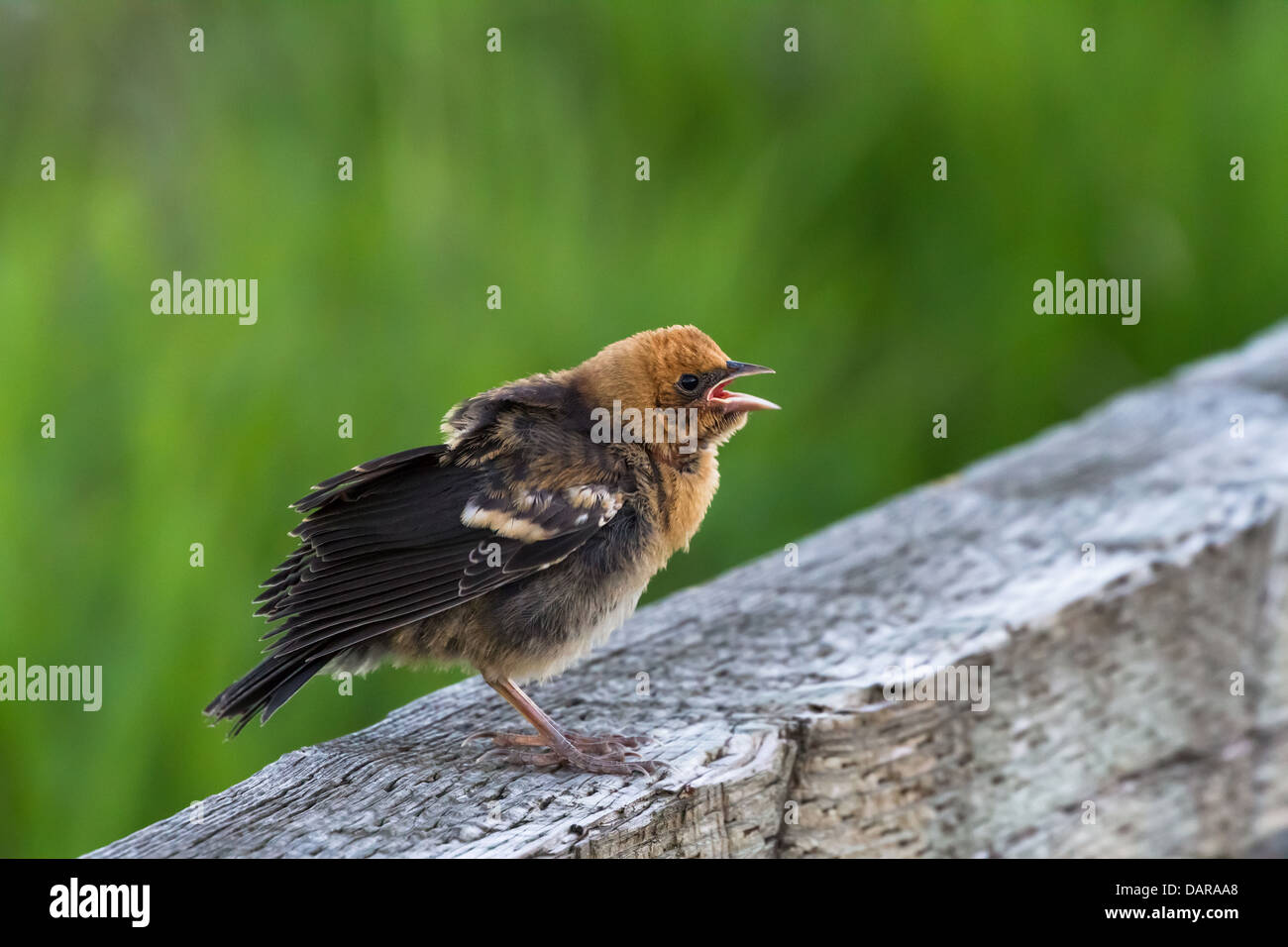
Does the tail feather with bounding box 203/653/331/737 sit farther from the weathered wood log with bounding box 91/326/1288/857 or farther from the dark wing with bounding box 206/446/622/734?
the weathered wood log with bounding box 91/326/1288/857

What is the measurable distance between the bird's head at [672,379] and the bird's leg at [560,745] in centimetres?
51

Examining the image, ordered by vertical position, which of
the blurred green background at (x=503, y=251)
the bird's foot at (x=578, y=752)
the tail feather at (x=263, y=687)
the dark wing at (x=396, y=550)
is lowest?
the bird's foot at (x=578, y=752)

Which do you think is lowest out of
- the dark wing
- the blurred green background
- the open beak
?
the dark wing

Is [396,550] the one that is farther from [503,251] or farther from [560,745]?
[503,251]

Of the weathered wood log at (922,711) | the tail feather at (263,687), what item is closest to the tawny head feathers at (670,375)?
the weathered wood log at (922,711)

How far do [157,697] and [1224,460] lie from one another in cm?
209

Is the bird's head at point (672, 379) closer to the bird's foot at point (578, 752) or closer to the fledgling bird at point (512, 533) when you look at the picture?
the fledgling bird at point (512, 533)

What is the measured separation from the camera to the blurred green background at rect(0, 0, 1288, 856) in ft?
8.32

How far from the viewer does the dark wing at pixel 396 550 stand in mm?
1957

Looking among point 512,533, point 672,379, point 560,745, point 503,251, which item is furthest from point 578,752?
point 503,251

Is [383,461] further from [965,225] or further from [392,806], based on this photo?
[965,225]

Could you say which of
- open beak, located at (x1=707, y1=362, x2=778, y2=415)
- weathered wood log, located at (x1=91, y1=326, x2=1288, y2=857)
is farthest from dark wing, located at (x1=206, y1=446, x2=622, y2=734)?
open beak, located at (x1=707, y1=362, x2=778, y2=415)

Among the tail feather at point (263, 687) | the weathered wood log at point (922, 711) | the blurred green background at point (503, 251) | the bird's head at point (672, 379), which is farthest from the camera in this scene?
the blurred green background at point (503, 251)

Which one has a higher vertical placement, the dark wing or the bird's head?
the bird's head
